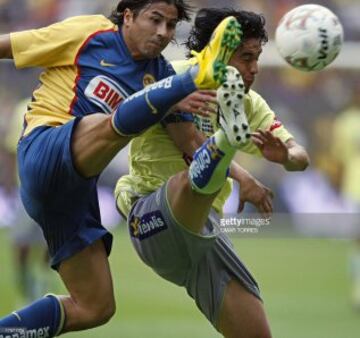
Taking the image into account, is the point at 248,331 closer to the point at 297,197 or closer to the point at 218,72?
the point at 218,72

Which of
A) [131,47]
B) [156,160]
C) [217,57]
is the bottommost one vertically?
[156,160]

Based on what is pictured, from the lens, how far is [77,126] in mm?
5027

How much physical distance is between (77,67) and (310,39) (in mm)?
991

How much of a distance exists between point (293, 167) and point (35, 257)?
493cm

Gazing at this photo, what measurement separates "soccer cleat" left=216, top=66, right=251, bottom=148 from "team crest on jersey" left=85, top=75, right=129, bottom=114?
2.32 ft

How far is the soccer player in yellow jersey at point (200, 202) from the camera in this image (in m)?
5.13

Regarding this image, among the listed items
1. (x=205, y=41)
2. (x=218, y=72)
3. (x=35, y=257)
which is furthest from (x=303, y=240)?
(x=218, y=72)

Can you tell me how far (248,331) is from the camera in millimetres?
5281

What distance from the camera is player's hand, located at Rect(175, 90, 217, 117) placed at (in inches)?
192

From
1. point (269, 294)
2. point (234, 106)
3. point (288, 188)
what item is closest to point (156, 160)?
point (234, 106)

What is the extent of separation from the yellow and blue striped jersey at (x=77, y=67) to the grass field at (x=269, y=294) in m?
2.95

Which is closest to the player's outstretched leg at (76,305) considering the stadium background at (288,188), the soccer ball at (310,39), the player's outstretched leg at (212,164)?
the player's outstretched leg at (212,164)
